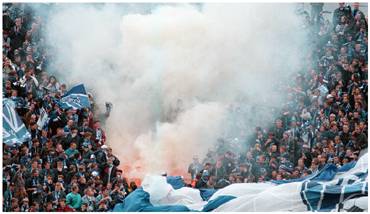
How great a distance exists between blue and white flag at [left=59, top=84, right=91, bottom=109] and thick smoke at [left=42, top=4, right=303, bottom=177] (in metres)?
1.95

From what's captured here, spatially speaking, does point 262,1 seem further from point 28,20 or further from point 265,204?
point 265,204

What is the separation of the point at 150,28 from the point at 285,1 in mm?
3322

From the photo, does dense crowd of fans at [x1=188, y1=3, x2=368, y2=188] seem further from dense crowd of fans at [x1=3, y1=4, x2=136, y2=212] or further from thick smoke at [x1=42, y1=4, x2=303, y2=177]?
dense crowd of fans at [x1=3, y1=4, x2=136, y2=212]

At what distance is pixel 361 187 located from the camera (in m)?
21.4

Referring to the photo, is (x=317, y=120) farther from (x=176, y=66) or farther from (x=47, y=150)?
(x=47, y=150)

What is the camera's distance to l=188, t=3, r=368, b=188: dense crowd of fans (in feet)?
81.8

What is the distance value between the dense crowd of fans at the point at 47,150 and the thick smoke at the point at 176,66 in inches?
57.7

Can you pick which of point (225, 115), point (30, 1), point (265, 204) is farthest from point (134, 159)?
point (265, 204)

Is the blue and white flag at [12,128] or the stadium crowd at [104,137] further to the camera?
the blue and white flag at [12,128]

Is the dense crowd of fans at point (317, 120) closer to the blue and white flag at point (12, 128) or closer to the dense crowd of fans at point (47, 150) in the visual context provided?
the dense crowd of fans at point (47, 150)

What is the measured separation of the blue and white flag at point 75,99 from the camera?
25562 millimetres

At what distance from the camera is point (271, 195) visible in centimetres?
2183

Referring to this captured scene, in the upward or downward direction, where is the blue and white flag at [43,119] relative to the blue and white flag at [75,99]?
downward

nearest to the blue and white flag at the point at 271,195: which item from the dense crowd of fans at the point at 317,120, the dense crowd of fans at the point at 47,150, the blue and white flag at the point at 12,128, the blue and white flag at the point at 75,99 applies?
the dense crowd of fans at the point at 47,150
